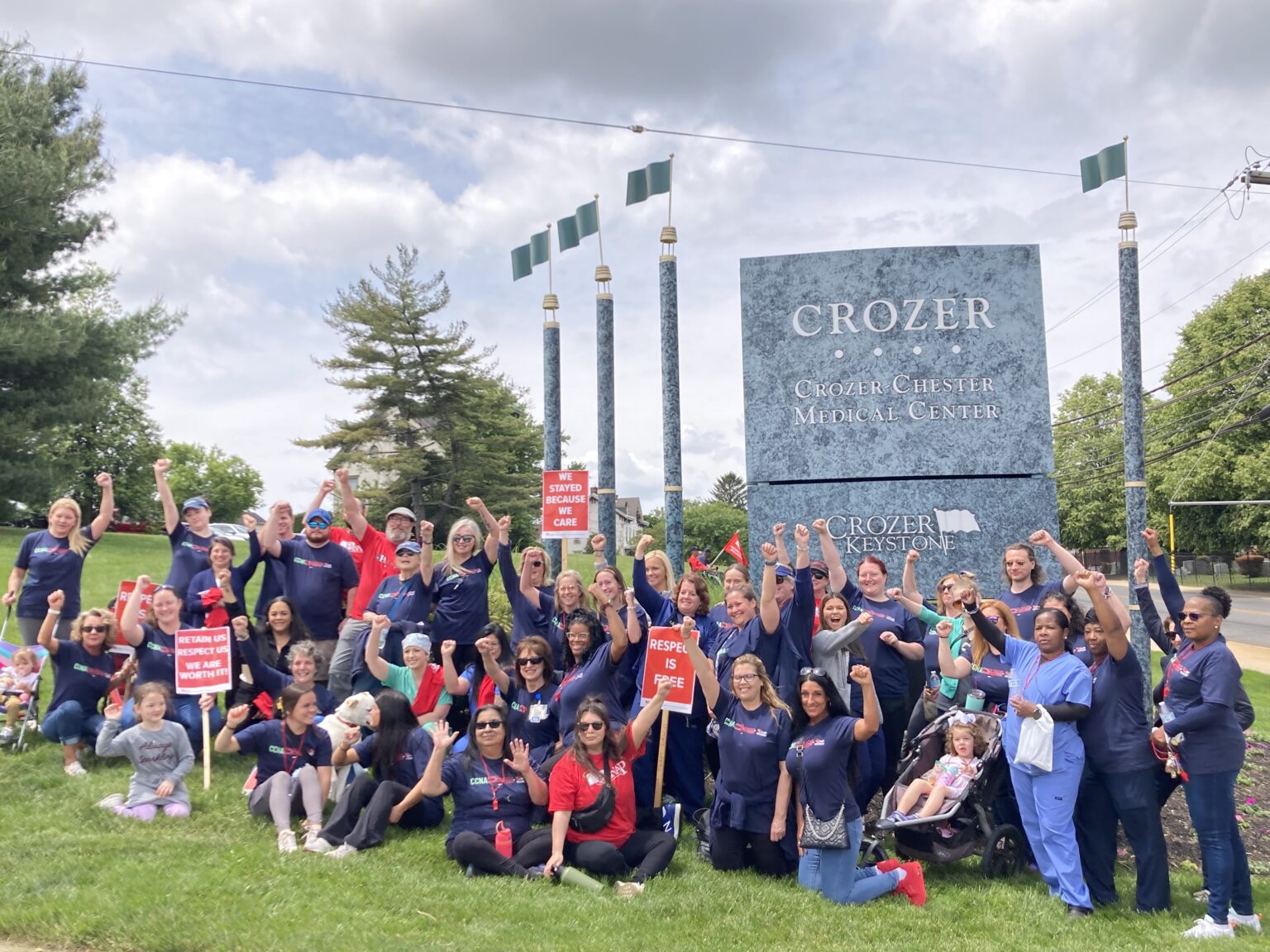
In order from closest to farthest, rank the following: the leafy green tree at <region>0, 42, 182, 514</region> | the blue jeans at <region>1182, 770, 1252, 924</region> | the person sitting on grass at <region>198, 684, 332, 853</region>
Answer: the blue jeans at <region>1182, 770, 1252, 924</region>
the person sitting on grass at <region>198, 684, 332, 853</region>
the leafy green tree at <region>0, 42, 182, 514</region>

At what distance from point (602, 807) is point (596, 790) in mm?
108

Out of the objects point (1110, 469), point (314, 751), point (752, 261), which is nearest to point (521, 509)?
point (752, 261)

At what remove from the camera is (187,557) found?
869cm

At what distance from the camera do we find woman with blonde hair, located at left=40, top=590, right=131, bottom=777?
7961 millimetres

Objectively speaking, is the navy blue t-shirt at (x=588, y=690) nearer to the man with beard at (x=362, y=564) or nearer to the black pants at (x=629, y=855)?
the black pants at (x=629, y=855)

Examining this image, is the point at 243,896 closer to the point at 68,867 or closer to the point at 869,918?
the point at 68,867

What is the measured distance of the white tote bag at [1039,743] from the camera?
571 cm

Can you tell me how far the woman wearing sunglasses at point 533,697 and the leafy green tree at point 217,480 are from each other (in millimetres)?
60797

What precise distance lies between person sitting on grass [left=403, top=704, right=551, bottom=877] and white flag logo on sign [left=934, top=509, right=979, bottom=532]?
4749 millimetres

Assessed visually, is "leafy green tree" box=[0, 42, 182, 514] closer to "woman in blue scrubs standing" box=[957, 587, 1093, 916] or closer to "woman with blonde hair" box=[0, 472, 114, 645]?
"woman with blonde hair" box=[0, 472, 114, 645]

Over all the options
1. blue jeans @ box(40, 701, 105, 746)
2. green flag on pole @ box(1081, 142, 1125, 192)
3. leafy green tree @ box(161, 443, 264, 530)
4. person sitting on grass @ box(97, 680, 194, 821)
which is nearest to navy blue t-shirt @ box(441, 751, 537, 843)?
person sitting on grass @ box(97, 680, 194, 821)

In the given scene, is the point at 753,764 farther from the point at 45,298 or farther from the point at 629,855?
the point at 45,298

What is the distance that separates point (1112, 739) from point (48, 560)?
333 inches

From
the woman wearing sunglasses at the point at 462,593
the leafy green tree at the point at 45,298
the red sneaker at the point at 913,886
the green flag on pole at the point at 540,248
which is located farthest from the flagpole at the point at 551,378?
the leafy green tree at the point at 45,298
